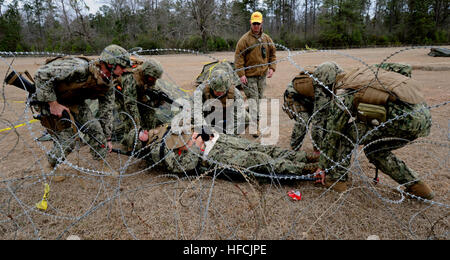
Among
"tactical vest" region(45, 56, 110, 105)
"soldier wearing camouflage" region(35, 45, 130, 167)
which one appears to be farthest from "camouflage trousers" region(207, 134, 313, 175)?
"tactical vest" region(45, 56, 110, 105)

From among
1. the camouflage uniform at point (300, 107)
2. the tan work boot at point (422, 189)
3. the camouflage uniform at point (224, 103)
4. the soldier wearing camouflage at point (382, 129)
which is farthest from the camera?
the camouflage uniform at point (224, 103)

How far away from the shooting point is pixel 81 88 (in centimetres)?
331

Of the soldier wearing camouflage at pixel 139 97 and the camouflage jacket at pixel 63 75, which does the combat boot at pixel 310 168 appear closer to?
the soldier wearing camouflage at pixel 139 97

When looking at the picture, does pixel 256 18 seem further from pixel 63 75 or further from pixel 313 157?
pixel 63 75

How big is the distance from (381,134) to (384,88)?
47 cm

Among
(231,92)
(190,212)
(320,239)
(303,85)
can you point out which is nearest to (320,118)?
(303,85)

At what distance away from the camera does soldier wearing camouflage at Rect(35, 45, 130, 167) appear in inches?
118

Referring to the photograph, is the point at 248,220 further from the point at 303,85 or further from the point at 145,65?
the point at 145,65

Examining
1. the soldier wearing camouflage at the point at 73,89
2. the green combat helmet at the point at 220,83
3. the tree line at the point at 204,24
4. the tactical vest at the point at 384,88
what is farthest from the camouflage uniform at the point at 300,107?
the tree line at the point at 204,24

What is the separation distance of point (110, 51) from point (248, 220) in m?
2.60

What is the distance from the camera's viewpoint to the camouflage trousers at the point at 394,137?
2.41m

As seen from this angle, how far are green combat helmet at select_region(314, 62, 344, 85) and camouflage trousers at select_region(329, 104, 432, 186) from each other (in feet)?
2.14

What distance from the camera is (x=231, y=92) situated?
4.17 m
